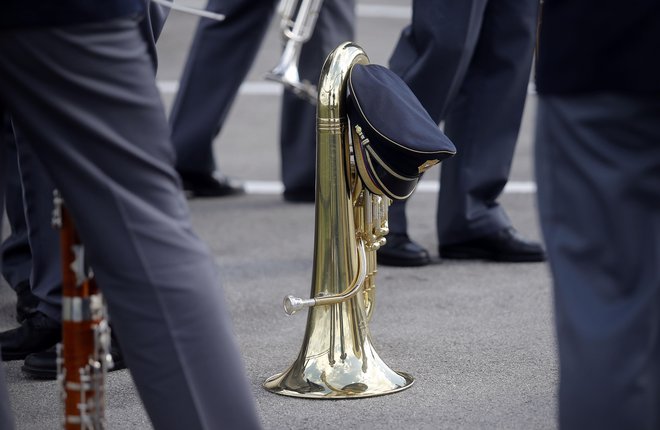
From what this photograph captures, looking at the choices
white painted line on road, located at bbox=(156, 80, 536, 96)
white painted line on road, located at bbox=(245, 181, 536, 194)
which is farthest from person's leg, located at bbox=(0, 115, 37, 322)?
white painted line on road, located at bbox=(156, 80, 536, 96)

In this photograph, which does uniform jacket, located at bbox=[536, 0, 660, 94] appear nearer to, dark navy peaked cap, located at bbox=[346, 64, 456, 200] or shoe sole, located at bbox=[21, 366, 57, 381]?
dark navy peaked cap, located at bbox=[346, 64, 456, 200]

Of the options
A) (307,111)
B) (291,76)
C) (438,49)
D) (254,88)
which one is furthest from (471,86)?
(254,88)

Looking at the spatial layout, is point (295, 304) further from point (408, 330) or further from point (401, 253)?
point (401, 253)

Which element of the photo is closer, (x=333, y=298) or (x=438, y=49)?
(x=333, y=298)

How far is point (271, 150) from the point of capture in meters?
6.08

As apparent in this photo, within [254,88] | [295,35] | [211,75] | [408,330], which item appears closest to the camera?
[408,330]

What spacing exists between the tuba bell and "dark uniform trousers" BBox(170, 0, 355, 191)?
2.14 m

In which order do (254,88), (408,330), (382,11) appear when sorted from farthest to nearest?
(382,11)
(254,88)
(408,330)

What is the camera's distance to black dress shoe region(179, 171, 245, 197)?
5023 mm

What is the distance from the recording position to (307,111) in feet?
16.2

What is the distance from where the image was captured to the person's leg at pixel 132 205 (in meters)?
1.66

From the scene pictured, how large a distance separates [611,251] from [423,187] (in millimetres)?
3534

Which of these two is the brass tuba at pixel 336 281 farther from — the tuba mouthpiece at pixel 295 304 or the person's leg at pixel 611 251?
the person's leg at pixel 611 251

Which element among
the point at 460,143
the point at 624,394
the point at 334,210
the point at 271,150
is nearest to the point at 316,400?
the point at 334,210
